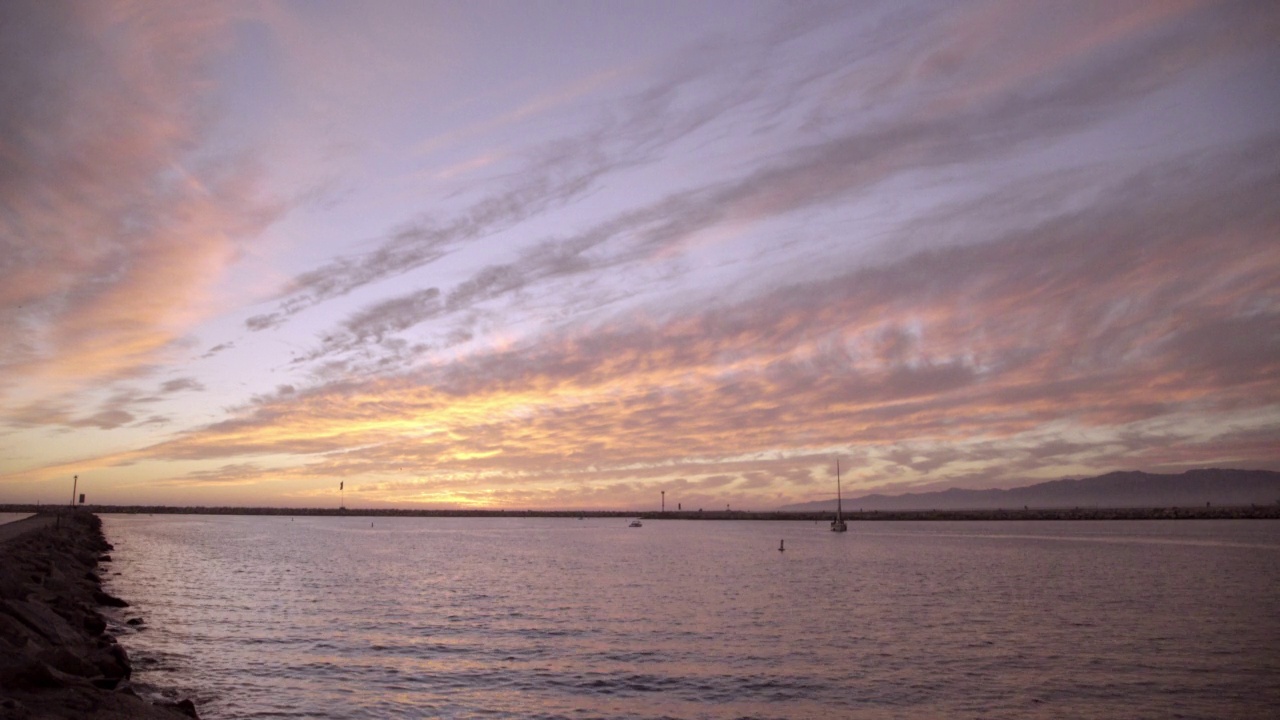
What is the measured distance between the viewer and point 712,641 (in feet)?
108

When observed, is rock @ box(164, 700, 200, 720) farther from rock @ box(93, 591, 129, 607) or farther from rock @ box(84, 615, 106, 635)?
rock @ box(93, 591, 129, 607)

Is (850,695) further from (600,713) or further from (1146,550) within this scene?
(1146,550)

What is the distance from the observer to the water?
2339cm

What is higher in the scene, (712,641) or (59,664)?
(59,664)

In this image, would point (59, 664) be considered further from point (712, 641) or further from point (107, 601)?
point (107, 601)

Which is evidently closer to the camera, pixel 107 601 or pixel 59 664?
pixel 59 664

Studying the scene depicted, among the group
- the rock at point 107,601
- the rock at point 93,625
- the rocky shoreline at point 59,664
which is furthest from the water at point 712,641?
the rocky shoreline at point 59,664

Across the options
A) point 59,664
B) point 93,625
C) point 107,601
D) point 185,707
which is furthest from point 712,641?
point 107,601

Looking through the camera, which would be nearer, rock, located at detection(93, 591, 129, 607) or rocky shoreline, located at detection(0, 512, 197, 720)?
rocky shoreline, located at detection(0, 512, 197, 720)

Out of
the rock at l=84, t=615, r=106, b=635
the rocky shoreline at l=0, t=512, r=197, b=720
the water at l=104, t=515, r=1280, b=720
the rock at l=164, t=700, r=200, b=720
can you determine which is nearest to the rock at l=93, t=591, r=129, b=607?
the water at l=104, t=515, r=1280, b=720

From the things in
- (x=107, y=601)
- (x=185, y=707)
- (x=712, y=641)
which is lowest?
(x=712, y=641)

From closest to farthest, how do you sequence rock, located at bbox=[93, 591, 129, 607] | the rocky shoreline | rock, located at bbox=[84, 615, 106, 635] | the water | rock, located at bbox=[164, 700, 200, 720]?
the rocky shoreline, rock, located at bbox=[164, 700, 200, 720], the water, rock, located at bbox=[84, 615, 106, 635], rock, located at bbox=[93, 591, 129, 607]

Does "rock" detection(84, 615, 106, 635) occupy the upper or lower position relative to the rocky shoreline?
lower

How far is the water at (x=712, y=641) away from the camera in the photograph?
23.4 metres
